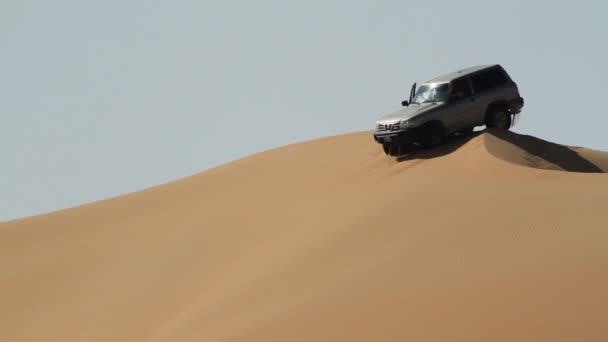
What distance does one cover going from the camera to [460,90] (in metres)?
19.8

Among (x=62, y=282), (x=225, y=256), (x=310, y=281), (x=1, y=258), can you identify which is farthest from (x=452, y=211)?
(x=1, y=258)

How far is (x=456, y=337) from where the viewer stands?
10484mm

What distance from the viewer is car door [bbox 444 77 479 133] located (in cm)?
1964

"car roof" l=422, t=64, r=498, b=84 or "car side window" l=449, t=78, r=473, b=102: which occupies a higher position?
"car roof" l=422, t=64, r=498, b=84

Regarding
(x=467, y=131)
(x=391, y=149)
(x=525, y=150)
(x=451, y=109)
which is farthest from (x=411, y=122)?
(x=525, y=150)

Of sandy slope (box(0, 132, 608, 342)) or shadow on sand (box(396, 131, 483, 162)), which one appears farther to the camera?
shadow on sand (box(396, 131, 483, 162))

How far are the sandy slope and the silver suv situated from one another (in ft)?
1.59

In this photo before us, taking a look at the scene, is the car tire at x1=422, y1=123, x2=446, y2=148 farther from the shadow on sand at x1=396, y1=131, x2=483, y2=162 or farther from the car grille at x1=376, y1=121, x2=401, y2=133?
the car grille at x1=376, y1=121, x2=401, y2=133

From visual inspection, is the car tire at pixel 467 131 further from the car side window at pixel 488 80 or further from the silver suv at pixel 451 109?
the car side window at pixel 488 80

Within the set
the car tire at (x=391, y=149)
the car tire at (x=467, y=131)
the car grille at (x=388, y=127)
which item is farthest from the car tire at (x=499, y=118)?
the car grille at (x=388, y=127)

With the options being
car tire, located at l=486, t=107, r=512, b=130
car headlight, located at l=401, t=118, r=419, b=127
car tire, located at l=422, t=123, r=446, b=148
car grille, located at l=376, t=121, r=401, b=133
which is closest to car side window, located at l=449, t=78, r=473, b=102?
car tire, located at l=422, t=123, r=446, b=148

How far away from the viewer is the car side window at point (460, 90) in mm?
19750

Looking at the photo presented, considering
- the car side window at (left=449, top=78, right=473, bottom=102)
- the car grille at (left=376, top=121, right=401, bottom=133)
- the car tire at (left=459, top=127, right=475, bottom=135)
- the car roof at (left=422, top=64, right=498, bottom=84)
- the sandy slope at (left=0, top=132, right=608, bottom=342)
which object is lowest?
the sandy slope at (left=0, top=132, right=608, bottom=342)

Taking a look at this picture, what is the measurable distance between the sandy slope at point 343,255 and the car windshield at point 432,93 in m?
1.09
